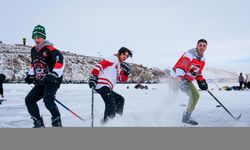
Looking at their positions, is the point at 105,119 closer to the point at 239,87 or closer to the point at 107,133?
the point at 107,133

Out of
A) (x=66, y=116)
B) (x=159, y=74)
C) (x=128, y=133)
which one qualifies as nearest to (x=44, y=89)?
(x=128, y=133)

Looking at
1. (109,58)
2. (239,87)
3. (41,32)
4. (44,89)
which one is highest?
(41,32)

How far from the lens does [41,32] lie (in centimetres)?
365

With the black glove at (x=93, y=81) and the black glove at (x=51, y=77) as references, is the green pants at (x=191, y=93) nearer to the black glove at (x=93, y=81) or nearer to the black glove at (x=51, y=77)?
the black glove at (x=93, y=81)

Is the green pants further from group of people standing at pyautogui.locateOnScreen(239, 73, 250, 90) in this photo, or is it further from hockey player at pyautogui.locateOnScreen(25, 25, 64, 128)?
group of people standing at pyautogui.locateOnScreen(239, 73, 250, 90)

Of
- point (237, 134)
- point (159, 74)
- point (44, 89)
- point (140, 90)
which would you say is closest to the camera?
point (237, 134)

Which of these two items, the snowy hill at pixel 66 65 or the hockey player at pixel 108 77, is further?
the snowy hill at pixel 66 65

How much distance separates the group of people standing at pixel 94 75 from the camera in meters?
3.47

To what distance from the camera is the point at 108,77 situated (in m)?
3.76

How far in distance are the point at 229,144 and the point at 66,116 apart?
2418mm

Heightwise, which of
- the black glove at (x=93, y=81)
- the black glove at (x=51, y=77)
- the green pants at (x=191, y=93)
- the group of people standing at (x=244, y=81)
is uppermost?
the black glove at (x=51, y=77)

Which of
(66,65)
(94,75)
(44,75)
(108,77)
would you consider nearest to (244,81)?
(66,65)

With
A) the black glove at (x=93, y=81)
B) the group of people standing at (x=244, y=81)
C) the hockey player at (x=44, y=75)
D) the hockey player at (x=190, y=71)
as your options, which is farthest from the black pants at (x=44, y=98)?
the group of people standing at (x=244, y=81)

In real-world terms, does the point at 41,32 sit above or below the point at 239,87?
above
